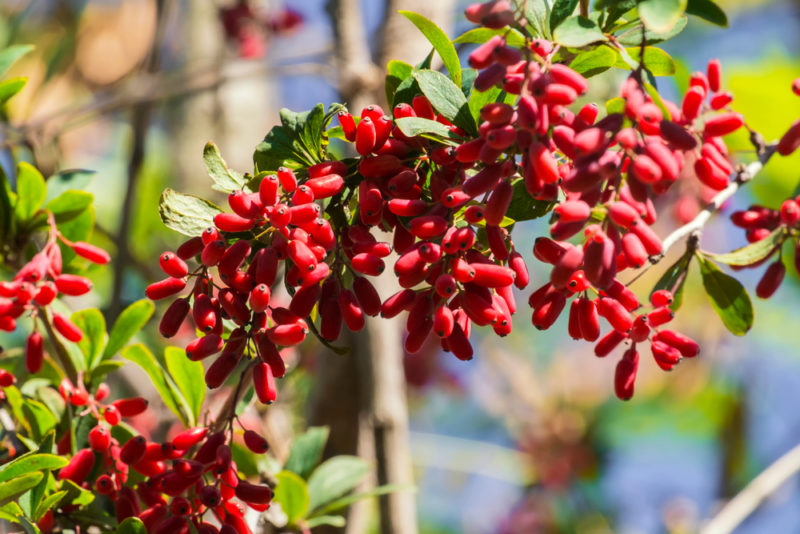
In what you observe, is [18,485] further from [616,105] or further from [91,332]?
[616,105]

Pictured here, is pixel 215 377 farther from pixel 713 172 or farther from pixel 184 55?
pixel 184 55

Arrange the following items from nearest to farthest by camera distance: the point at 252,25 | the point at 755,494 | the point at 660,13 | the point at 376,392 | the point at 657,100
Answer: the point at 660,13 < the point at 657,100 < the point at 376,392 < the point at 755,494 < the point at 252,25

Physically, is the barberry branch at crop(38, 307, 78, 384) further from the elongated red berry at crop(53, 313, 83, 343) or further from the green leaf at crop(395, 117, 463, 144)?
the green leaf at crop(395, 117, 463, 144)

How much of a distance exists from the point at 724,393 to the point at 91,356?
100 inches

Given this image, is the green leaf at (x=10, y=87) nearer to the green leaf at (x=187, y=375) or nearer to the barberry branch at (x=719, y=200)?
the green leaf at (x=187, y=375)

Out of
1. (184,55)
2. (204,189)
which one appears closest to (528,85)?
(204,189)

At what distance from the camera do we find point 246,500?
2.42 feet

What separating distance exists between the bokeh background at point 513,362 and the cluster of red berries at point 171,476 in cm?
97

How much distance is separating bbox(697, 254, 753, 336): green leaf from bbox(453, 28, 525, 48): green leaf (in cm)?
31

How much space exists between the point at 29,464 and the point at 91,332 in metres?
0.25

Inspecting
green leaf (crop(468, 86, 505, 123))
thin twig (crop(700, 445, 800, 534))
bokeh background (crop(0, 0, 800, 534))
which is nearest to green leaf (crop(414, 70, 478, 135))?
green leaf (crop(468, 86, 505, 123))

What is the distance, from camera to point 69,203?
984 mm

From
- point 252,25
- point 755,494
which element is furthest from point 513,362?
point 755,494

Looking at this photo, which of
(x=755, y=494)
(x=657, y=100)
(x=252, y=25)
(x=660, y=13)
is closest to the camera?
(x=660, y=13)
